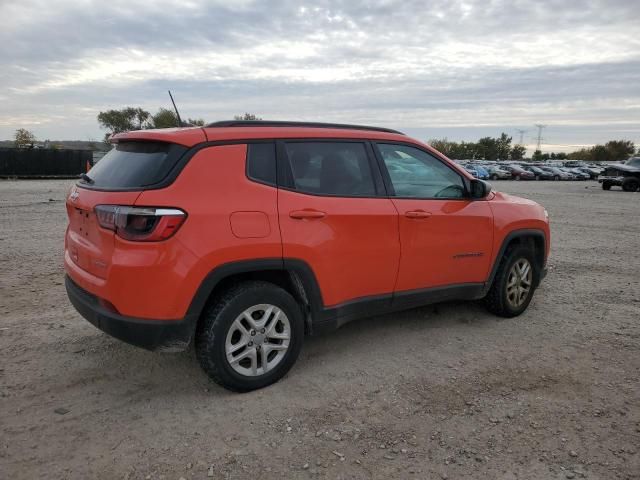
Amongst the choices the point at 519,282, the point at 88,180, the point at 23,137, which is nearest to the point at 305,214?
the point at 88,180

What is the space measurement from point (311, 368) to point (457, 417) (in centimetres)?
114

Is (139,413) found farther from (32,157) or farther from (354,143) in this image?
(32,157)

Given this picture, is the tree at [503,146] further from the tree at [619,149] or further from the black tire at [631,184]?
the black tire at [631,184]

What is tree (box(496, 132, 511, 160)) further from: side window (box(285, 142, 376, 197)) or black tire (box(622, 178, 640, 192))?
side window (box(285, 142, 376, 197))

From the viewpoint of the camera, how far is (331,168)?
12.3 feet

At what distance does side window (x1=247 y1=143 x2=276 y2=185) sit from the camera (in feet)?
11.0

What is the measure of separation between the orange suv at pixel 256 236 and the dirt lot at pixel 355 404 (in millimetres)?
400

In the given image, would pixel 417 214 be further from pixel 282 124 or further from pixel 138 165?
pixel 138 165

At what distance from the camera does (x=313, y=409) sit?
3.24 metres

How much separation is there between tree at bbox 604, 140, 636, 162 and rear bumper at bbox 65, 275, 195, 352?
11280 centimetres

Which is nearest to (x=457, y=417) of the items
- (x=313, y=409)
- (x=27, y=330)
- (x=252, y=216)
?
(x=313, y=409)

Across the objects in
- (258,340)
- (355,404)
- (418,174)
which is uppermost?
(418,174)

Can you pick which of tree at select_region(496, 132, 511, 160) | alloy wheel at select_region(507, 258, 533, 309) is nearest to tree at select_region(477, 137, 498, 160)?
tree at select_region(496, 132, 511, 160)

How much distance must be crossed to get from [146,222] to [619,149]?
117 metres
